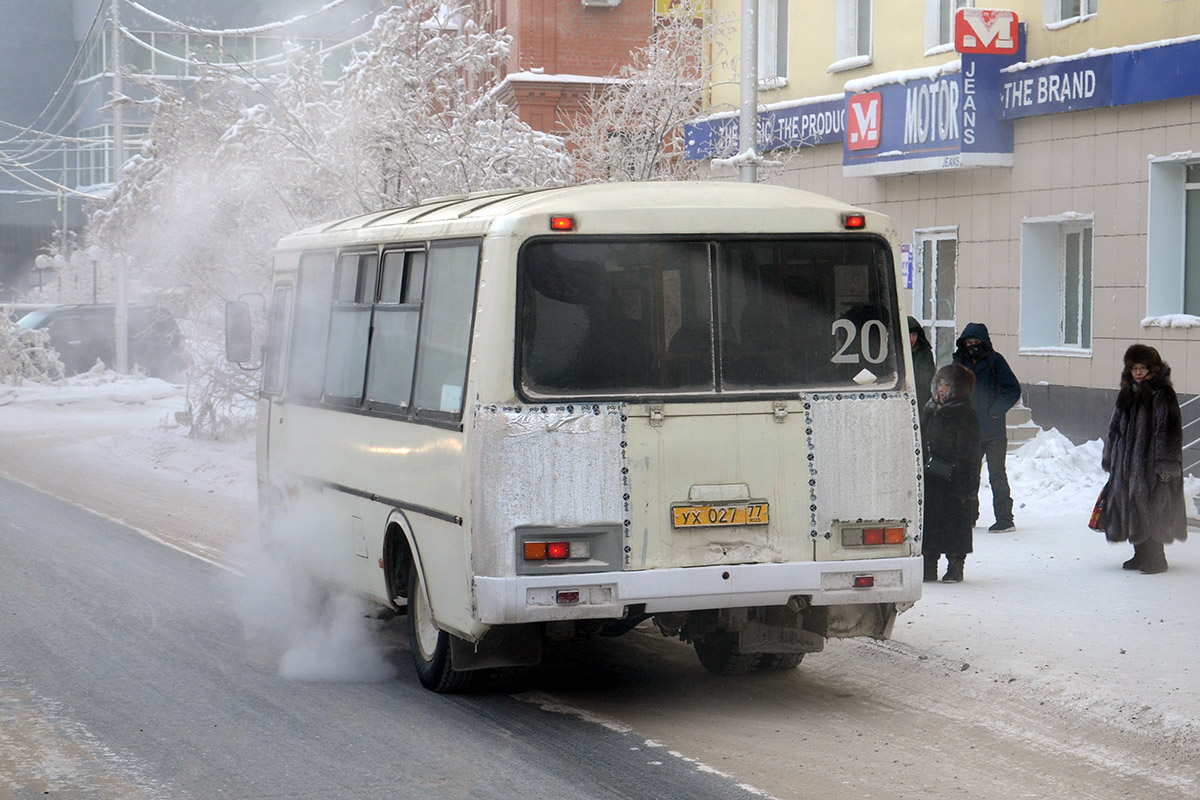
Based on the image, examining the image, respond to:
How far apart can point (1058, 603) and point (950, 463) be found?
3.58 feet

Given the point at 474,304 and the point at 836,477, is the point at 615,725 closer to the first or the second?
the point at 836,477

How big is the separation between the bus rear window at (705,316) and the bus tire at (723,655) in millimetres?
1580

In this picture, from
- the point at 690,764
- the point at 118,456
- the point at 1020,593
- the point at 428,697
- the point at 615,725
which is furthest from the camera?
the point at 118,456

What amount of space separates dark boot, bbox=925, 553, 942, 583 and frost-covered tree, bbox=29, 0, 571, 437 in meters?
9.18

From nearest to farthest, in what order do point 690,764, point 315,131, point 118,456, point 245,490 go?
point 690,764, point 245,490, point 315,131, point 118,456

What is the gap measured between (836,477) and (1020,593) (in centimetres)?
369

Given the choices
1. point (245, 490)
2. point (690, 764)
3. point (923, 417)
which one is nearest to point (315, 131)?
point (245, 490)

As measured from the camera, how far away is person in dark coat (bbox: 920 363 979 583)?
11047 millimetres

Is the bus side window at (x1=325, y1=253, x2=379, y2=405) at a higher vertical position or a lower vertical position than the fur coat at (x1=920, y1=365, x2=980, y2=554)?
higher

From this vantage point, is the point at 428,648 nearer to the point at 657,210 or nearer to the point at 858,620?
the point at 858,620

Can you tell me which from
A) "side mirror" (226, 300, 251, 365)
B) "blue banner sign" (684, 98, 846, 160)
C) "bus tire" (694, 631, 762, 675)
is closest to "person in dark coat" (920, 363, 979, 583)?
"bus tire" (694, 631, 762, 675)

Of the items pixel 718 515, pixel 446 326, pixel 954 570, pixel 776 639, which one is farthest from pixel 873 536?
pixel 954 570

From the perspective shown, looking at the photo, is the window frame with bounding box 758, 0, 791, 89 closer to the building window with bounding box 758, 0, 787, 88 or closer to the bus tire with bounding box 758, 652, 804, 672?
the building window with bounding box 758, 0, 787, 88

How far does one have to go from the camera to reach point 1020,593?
11.0 m
